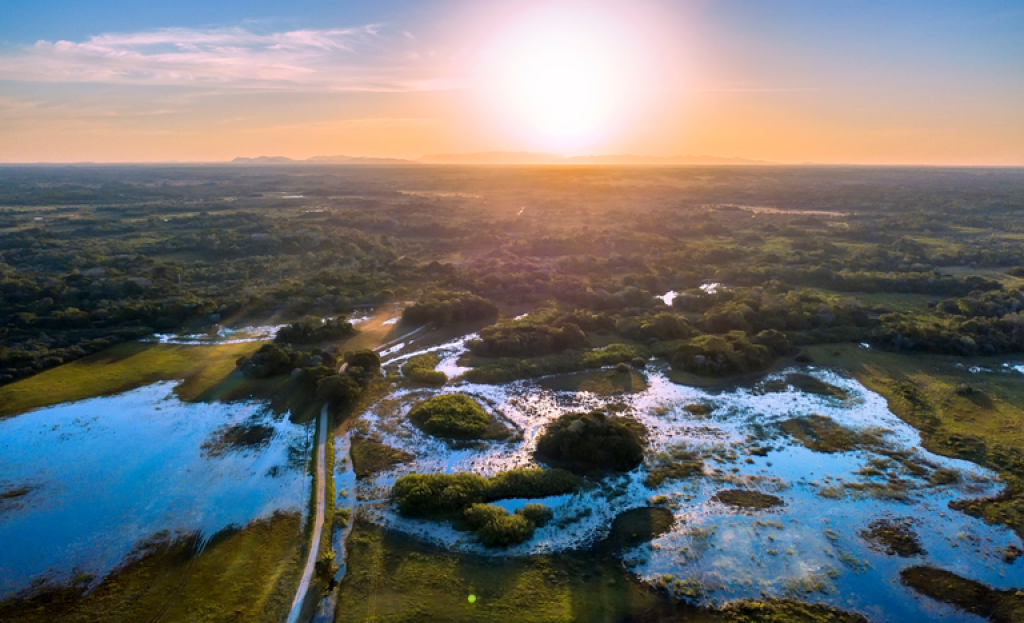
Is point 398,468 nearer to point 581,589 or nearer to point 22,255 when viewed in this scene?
point 581,589

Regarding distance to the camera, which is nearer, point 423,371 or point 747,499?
point 747,499

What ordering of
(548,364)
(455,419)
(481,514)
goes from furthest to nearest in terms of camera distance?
(548,364) → (455,419) → (481,514)

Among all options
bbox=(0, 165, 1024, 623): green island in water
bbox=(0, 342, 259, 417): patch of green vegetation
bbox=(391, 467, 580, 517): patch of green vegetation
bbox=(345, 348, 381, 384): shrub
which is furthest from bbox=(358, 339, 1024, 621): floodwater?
bbox=(0, 342, 259, 417): patch of green vegetation

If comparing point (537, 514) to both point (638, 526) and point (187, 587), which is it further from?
point (187, 587)

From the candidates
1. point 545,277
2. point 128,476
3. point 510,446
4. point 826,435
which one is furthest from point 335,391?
point 545,277

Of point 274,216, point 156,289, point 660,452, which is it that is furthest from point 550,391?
point 274,216

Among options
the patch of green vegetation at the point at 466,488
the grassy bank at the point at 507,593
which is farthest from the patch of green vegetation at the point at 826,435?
the patch of green vegetation at the point at 466,488
